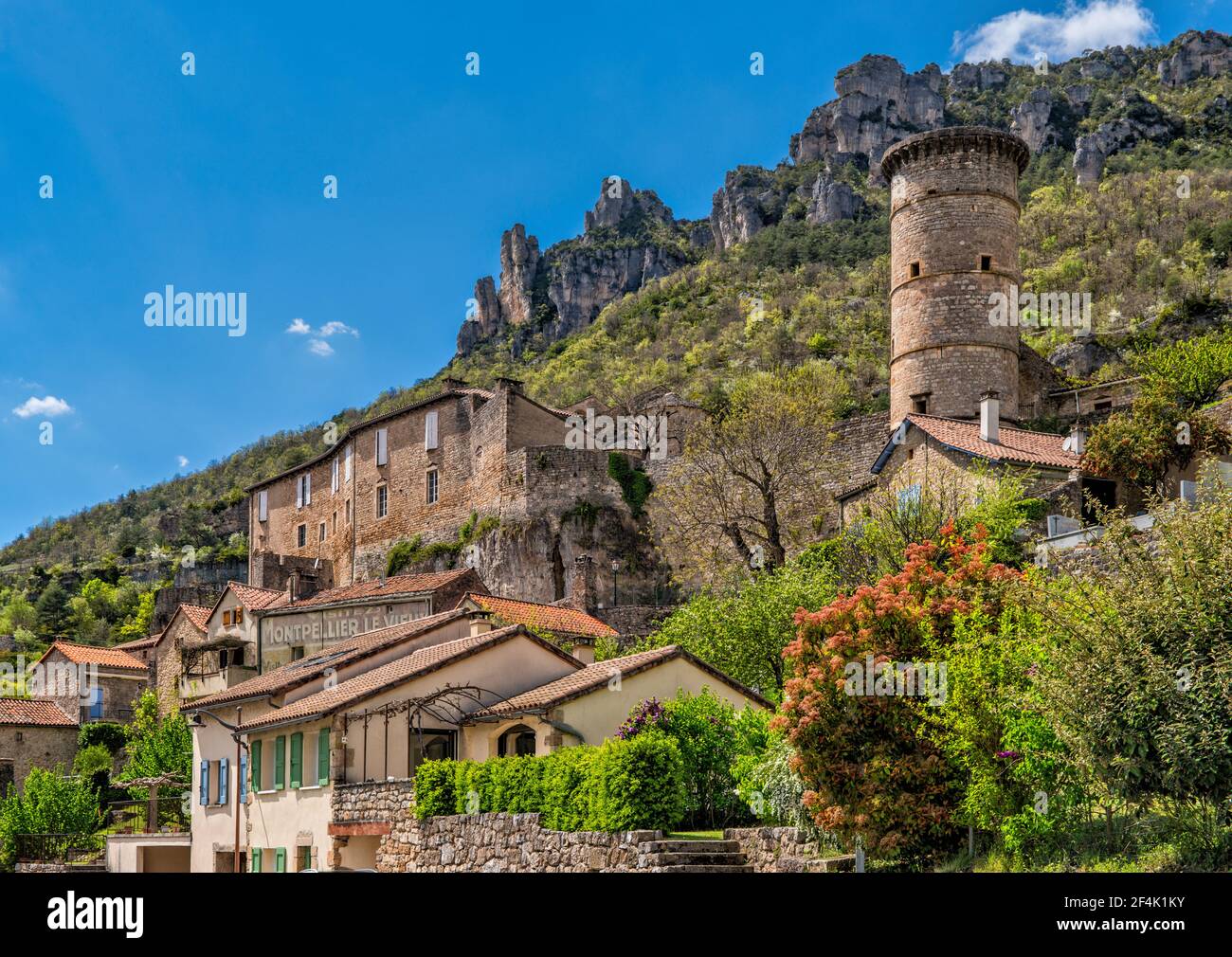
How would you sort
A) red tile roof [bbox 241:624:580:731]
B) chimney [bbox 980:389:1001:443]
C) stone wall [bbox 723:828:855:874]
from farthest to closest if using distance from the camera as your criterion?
chimney [bbox 980:389:1001:443] → red tile roof [bbox 241:624:580:731] → stone wall [bbox 723:828:855:874]

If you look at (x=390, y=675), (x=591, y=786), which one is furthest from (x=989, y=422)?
(x=591, y=786)

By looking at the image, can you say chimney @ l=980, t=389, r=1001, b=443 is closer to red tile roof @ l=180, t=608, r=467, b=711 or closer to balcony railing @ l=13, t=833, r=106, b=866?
red tile roof @ l=180, t=608, r=467, b=711

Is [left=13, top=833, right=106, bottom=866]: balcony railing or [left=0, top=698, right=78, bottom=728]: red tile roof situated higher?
[left=0, top=698, right=78, bottom=728]: red tile roof

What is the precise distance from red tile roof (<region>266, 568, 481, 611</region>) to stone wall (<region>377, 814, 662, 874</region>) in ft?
56.5

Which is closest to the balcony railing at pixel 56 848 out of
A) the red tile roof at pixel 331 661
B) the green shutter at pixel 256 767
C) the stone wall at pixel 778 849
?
the red tile roof at pixel 331 661

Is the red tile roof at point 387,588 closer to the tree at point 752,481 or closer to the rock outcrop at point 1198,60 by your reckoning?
the tree at point 752,481

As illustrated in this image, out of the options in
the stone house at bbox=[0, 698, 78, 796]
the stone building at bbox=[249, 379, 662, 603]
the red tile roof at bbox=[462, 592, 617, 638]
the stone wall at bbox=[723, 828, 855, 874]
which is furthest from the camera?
the stone building at bbox=[249, 379, 662, 603]

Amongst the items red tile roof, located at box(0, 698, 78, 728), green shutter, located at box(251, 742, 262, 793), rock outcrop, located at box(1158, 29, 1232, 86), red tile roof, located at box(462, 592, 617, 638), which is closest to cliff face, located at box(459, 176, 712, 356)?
rock outcrop, located at box(1158, 29, 1232, 86)

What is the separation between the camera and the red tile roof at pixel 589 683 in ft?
75.6

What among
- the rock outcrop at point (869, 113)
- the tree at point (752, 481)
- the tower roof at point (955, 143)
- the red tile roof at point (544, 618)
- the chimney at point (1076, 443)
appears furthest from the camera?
the rock outcrop at point (869, 113)

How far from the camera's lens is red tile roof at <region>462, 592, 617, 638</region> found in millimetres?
35156

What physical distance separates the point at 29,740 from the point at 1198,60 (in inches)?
4344

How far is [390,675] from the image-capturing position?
2584cm

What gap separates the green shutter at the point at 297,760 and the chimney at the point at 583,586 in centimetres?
1683
